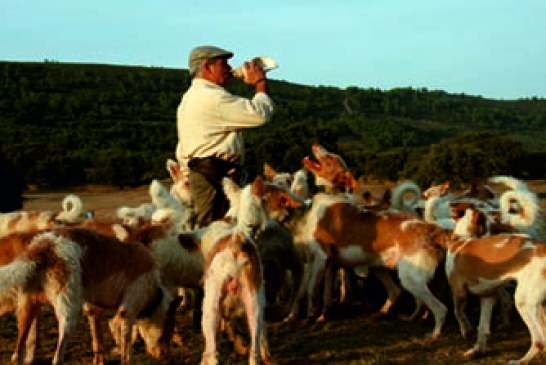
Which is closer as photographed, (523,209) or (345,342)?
(345,342)

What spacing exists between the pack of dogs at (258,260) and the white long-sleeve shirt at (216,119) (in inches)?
16.7

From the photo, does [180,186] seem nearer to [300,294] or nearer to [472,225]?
[300,294]

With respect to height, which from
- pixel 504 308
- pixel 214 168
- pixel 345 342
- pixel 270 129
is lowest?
pixel 345 342

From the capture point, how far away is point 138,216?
395 inches

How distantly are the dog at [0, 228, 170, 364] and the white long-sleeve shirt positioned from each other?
4.12 ft

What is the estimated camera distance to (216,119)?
25.6 ft

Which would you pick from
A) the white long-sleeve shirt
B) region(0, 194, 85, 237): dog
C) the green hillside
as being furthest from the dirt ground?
the green hillside

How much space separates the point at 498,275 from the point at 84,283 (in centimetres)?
385

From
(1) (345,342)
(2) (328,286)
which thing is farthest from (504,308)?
(1) (345,342)

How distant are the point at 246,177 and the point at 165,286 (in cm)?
136

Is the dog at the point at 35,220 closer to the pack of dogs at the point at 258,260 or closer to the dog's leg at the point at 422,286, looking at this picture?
the pack of dogs at the point at 258,260

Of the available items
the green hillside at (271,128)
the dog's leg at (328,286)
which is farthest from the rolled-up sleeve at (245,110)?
the green hillside at (271,128)

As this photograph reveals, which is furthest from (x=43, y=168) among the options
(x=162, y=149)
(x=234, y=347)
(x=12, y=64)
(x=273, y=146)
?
(x=234, y=347)

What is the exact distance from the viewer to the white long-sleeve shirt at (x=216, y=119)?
24.7 feet
